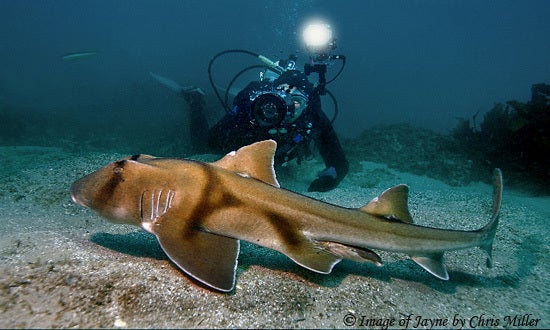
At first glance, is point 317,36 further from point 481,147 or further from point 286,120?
point 481,147

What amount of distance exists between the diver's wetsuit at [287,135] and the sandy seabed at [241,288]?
3338 millimetres

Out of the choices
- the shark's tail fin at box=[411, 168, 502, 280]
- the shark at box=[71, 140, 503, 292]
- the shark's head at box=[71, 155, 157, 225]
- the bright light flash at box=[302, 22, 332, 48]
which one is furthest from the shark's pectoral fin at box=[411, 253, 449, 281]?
the bright light flash at box=[302, 22, 332, 48]

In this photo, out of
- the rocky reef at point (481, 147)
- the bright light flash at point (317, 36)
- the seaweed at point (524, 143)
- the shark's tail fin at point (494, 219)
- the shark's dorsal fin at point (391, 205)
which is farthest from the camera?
the rocky reef at point (481, 147)

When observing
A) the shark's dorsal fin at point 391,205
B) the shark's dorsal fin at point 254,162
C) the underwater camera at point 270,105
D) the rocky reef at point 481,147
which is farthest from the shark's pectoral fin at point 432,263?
the rocky reef at point 481,147

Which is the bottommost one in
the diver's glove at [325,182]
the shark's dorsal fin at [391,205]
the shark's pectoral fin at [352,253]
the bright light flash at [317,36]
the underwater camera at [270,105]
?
the diver's glove at [325,182]

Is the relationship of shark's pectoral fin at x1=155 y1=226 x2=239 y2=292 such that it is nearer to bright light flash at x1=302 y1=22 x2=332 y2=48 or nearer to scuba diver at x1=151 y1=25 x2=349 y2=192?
scuba diver at x1=151 y1=25 x2=349 y2=192

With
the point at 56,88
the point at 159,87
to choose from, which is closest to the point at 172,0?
the point at 56,88

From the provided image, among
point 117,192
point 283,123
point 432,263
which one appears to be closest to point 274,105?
point 283,123

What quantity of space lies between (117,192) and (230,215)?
3.19 feet

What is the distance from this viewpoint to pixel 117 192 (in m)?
2.43

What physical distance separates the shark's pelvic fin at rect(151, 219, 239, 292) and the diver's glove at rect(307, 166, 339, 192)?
5173 millimetres

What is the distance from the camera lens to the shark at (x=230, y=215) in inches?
93.4

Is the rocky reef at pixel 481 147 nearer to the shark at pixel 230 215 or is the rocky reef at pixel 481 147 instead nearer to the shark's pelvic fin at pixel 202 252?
the shark at pixel 230 215

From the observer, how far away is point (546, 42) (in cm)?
11975
